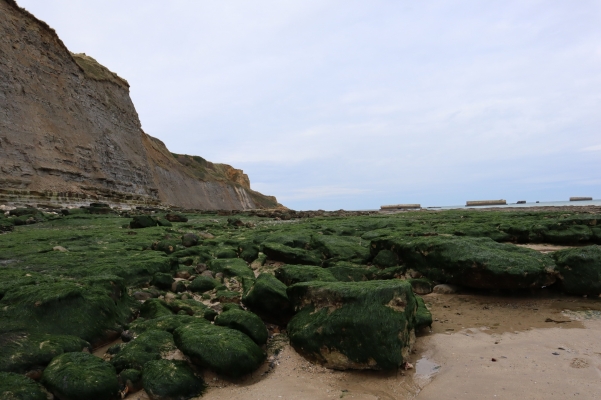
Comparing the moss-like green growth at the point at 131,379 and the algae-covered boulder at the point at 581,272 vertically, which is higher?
the algae-covered boulder at the point at 581,272

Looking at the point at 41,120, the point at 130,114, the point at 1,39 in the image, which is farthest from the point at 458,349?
the point at 130,114

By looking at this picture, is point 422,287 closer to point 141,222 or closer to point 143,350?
point 143,350

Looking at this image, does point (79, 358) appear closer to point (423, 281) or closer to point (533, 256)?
point (423, 281)

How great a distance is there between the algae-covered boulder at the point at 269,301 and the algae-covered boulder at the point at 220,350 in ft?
2.90

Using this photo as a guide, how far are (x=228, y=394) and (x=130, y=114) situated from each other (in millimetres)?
43232

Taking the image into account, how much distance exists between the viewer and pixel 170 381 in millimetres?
3238

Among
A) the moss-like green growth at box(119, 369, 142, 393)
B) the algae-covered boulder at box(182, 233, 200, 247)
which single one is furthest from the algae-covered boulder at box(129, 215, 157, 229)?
the moss-like green growth at box(119, 369, 142, 393)

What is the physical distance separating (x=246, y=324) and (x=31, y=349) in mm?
2067

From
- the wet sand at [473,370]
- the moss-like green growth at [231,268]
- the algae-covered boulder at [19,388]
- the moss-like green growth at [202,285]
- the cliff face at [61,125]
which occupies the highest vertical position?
the cliff face at [61,125]

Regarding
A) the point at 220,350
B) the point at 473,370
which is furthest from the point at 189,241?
the point at 473,370

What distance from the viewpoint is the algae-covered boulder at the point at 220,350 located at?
3.49m

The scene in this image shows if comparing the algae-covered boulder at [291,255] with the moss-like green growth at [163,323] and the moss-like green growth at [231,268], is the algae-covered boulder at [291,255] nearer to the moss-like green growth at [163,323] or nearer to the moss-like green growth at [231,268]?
the moss-like green growth at [231,268]

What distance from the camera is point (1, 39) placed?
994 inches

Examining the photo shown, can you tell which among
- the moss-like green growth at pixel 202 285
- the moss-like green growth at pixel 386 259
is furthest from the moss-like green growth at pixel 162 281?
the moss-like green growth at pixel 386 259
